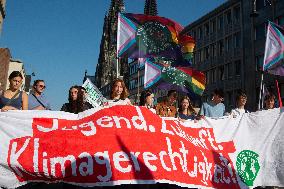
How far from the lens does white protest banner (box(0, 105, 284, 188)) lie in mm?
5043

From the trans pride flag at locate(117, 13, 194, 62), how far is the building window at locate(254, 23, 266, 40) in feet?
91.1

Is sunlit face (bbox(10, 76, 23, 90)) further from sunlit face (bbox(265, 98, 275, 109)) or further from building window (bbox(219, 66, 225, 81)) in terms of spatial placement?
building window (bbox(219, 66, 225, 81))

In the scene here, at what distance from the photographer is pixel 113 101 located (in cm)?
611

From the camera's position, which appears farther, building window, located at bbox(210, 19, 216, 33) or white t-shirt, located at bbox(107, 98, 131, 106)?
building window, located at bbox(210, 19, 216, 33)

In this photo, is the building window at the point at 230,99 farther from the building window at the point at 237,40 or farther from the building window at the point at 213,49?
the building window at the point at 213,49

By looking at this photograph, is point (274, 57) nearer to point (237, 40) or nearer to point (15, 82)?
point (15, 82)

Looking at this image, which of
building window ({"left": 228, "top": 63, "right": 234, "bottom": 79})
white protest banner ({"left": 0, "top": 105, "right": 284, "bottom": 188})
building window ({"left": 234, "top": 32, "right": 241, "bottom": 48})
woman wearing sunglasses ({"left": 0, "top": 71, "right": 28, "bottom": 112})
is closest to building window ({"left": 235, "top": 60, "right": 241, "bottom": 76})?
building window ({"left": 228, "top": 63, "right": 234, "bottom": 79})

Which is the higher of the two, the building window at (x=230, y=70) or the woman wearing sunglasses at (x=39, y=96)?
the building window at (x=230, y=70)

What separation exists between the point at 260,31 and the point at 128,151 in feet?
117

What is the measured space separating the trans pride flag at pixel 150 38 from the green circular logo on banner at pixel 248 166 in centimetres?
473

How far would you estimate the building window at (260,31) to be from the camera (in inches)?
1464

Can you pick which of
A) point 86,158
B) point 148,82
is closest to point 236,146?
point 86,158

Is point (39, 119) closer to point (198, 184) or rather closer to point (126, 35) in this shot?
point (198, 184)

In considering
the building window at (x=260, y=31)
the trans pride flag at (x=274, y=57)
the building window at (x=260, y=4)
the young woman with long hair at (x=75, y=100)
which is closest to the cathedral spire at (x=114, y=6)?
the building window at (x=260, y=4)
